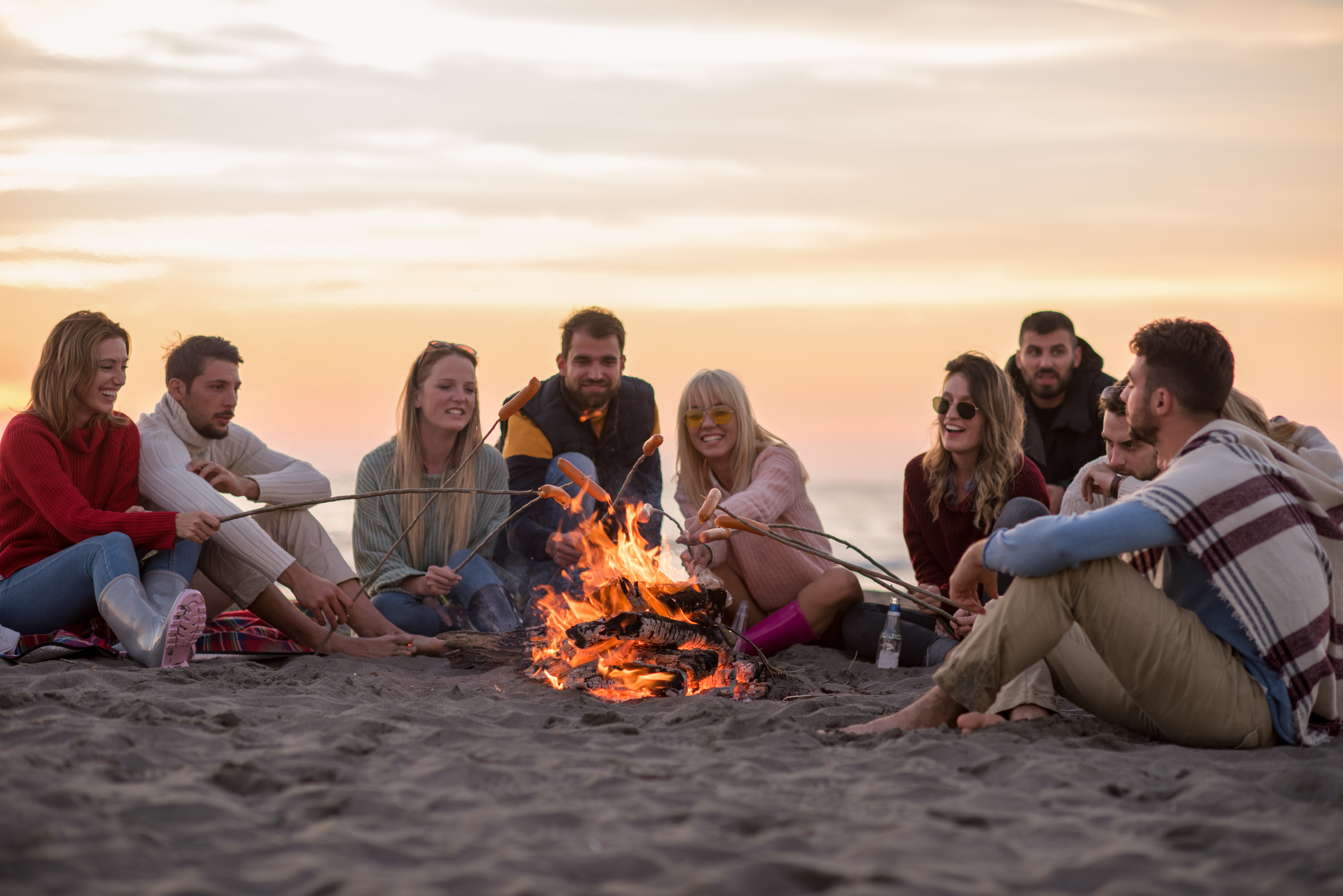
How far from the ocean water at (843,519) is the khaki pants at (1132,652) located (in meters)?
2.16

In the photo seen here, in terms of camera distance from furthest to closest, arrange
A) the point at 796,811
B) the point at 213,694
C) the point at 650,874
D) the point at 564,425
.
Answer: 1. the point at 564,425
2. the point at 213,694
3. the point at 796,811
4. the point at 650,874

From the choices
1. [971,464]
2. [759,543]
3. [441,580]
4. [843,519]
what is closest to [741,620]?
[759,543]

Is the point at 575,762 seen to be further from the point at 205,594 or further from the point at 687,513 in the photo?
the point at 205,594

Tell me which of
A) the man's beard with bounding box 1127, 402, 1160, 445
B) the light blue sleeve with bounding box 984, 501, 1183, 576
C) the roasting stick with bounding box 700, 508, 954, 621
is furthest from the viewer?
the roasting stick with bounding box 700, 508, 954, 621

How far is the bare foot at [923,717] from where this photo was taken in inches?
145

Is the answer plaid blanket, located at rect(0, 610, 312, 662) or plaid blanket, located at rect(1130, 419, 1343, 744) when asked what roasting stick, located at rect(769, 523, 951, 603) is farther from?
plaid blanket, located at rect(0, 610, 312, 662)

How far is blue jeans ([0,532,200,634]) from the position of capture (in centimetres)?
515

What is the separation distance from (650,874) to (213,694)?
270cm

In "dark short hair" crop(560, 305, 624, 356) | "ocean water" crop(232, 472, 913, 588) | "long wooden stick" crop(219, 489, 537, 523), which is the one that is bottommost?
"ocean water" crop(232, 472, 913, 588)

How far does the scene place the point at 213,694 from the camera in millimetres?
4312

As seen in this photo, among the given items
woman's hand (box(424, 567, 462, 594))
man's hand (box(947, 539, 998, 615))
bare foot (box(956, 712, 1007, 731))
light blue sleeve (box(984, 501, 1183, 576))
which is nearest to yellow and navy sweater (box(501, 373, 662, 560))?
woman's hand (box(424, 567, 462, 594))

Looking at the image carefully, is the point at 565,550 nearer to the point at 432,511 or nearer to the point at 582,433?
the point at 432,511

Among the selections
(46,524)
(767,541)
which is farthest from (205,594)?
(767,541)

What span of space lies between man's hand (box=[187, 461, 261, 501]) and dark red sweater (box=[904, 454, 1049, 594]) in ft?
12.1
